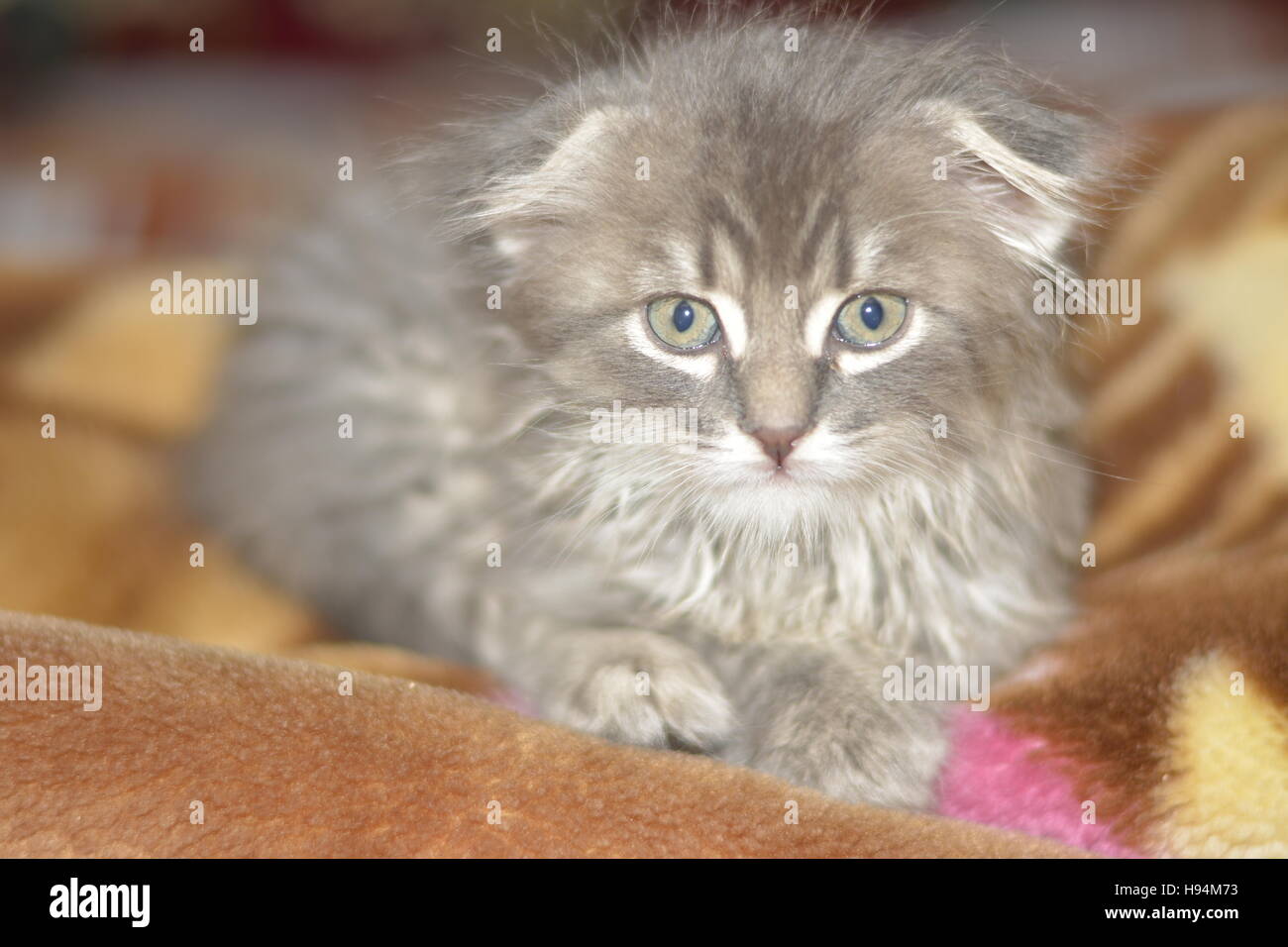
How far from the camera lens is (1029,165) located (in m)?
1.28

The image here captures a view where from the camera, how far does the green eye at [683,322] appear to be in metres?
1.31

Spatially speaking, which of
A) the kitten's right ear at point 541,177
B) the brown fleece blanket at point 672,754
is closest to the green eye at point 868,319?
the kitten's right ear at point 541,177

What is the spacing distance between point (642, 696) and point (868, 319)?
495 mm

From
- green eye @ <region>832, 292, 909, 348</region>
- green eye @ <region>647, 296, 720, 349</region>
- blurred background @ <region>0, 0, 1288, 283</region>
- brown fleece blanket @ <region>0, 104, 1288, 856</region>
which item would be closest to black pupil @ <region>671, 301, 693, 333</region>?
green eye @ <region>647, 296, 720, 349</region>

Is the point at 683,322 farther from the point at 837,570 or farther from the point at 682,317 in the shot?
the point at 837,570

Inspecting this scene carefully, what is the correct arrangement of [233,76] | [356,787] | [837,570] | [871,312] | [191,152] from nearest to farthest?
[356,787]
[871,312]
[837,570]
[191,152]
[233,76]

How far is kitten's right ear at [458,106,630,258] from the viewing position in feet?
4.49

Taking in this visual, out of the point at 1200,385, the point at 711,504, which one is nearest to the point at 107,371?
the point at 711,504

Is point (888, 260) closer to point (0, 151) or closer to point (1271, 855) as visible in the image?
point (1271, 855)

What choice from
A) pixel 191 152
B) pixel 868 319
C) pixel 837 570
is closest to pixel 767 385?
pixel 868 319

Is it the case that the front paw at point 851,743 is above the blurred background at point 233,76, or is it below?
below

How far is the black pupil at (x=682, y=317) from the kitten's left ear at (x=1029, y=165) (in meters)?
0.35

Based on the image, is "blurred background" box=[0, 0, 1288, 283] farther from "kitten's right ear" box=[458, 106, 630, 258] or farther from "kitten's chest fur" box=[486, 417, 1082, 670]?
"kitten's chest fur" box=[486, 417, 1082, 670]

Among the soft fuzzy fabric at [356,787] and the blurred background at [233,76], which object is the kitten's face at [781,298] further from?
the blurred background at [233,76]
